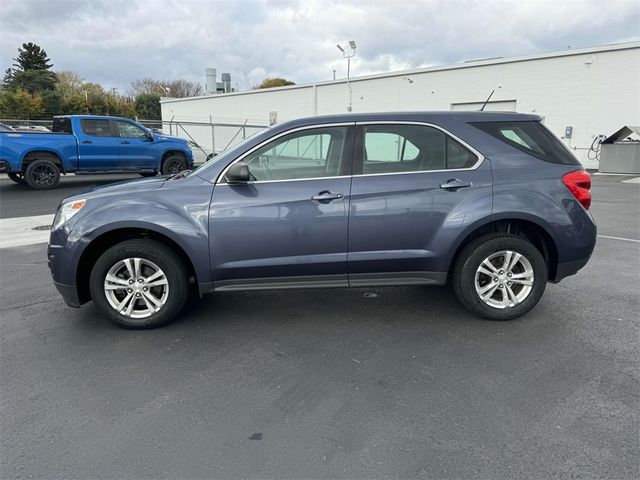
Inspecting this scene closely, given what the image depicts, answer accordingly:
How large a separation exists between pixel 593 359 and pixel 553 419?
98cm

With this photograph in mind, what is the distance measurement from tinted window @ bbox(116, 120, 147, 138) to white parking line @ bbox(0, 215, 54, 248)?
15.8 ft

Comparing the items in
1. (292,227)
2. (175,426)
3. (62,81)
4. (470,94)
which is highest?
(62,81)

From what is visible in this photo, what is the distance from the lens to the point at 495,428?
8.73 feet

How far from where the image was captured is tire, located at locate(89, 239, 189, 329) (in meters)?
3.87

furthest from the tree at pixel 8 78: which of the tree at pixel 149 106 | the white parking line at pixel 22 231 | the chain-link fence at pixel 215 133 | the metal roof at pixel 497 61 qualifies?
the white parking line at pixel 22 231

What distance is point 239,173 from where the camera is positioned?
3.70 metres

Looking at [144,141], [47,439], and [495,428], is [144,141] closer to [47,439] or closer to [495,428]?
[47,439]

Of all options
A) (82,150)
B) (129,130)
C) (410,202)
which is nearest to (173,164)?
(129,130)

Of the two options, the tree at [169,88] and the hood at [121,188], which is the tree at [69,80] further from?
the hood at [121,188]

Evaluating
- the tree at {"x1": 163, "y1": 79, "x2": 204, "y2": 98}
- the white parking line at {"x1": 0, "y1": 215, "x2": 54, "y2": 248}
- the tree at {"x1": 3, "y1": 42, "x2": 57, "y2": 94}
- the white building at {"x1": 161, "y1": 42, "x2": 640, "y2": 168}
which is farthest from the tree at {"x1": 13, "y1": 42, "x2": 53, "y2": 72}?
the white parking line at {"x1": 0, "y1": 215, "x2": 54, "y2": 248}

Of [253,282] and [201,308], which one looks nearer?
[253,282]

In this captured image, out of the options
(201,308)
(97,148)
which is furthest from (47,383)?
(97,148)

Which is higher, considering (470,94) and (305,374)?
(470,94)

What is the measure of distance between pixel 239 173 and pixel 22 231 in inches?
256
